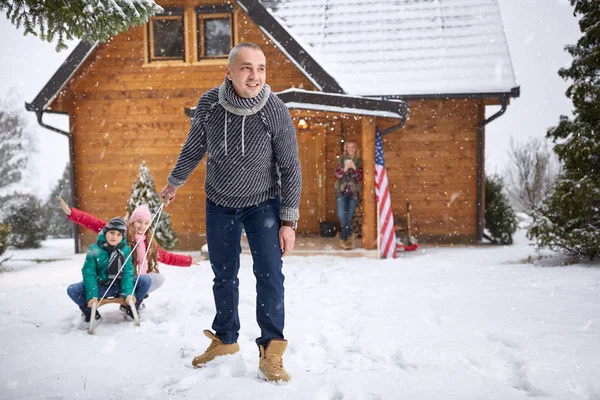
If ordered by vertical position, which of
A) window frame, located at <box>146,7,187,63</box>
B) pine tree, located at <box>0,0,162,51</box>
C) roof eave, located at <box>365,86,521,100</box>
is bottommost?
pine tree, located at <box>0,0,162,51</box>

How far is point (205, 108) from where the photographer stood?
3.13 metres

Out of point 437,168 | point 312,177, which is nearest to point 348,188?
A: point 312,177

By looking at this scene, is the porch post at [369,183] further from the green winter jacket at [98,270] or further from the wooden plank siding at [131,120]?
the green winter jacket at [98,270]

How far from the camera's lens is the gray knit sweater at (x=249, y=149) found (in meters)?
3.04

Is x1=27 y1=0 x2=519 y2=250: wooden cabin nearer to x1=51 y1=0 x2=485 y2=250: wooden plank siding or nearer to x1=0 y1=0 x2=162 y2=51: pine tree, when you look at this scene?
x1=51 y1=0 x2=485 y2=250: wooden plank siding

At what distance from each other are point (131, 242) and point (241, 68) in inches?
108

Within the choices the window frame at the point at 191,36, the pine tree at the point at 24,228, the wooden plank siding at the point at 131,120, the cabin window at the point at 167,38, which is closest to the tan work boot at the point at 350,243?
the wooden plank siding at the point at 131,120

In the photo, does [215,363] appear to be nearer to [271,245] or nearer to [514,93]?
[271,245]

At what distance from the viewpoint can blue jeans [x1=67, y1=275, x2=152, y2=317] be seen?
440 centimetres

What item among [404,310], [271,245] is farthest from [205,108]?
[404,310]

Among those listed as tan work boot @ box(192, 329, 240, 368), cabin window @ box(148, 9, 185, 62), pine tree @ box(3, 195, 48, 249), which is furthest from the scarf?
pine tree @ box(3, 195, 48, 249)

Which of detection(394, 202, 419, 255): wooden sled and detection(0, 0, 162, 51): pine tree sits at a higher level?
detection(0, 0, 162, 51): pine tree

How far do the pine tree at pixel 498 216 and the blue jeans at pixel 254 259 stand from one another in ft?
30.1

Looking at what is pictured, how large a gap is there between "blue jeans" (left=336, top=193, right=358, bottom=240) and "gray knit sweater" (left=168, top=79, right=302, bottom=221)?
6.19 m
